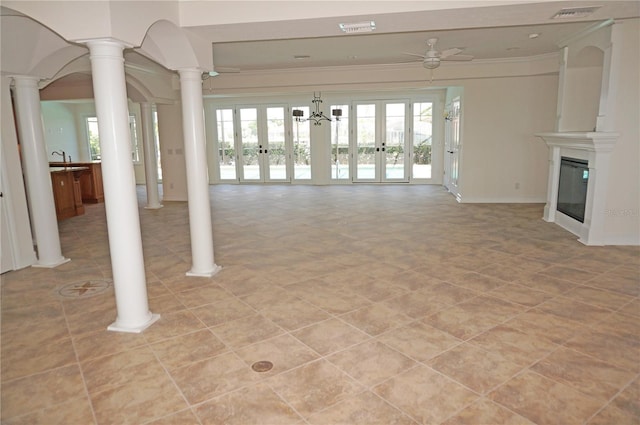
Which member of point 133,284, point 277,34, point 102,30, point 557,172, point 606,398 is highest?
point 277,34

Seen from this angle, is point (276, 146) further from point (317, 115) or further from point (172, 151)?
point (172, 151)

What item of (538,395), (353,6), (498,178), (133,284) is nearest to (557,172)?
(498,178)

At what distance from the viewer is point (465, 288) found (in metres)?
4.37

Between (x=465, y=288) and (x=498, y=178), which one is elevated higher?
(x=498, y=178)

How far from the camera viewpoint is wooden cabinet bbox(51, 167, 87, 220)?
8.17 metres

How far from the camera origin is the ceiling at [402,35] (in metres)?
3.99

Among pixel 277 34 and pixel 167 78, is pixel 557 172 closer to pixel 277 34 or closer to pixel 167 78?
pixel 277 34

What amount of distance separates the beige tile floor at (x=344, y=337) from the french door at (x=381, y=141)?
21.3ft

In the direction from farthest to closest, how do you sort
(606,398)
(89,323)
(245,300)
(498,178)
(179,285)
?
(498,178) → (179,285) → (245,300) → (89,323) → (606,398)

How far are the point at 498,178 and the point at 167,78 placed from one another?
7365 mm

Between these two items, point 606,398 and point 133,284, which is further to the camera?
point 133,284

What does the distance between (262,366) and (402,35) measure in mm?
5132

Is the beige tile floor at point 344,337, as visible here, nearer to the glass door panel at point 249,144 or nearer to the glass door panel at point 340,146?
the glass door panel at point 340,146

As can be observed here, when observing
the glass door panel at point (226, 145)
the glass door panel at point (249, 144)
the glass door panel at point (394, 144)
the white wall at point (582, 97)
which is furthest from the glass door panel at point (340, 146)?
the white wall at point (582, 97)
